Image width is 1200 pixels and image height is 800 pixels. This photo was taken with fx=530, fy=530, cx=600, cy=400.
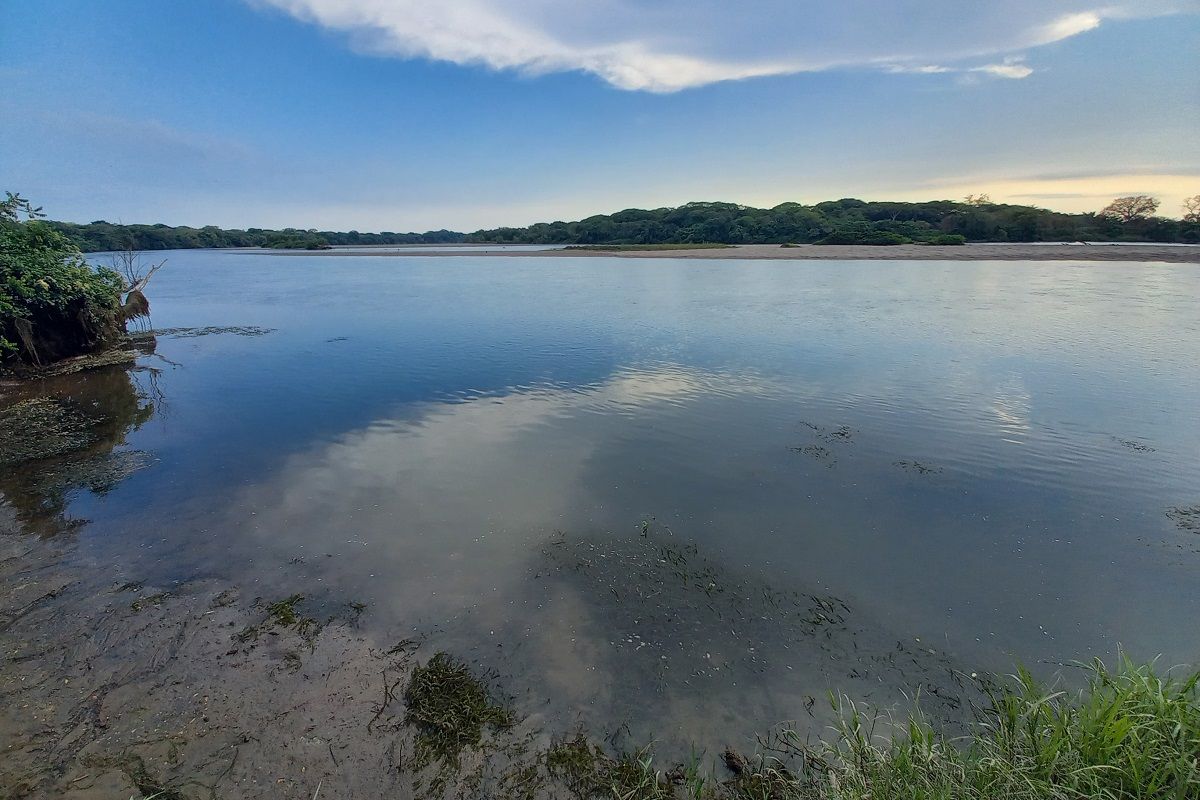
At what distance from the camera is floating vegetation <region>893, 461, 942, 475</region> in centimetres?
777

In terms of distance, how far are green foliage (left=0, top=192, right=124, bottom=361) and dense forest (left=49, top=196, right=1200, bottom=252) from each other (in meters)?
34.2

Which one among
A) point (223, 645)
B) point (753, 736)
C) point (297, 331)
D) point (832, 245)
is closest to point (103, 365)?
point (297, 331)

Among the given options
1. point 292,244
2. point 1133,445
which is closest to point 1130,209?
point 1133,445

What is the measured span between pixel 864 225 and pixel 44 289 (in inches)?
3713

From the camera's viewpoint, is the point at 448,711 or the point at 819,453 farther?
the point at 819,453

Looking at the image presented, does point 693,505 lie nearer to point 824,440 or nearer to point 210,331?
point 824,440

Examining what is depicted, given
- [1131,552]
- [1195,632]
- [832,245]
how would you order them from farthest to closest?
[832,245] → [1131,552] → [1195,632]

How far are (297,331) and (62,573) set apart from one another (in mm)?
16788

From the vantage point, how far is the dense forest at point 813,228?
234ft

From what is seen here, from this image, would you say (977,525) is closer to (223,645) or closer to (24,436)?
(223,645)

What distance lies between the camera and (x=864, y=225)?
84688mm

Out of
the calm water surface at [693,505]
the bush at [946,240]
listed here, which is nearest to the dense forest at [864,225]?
the bush at [946,240]

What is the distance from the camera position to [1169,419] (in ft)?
31.7

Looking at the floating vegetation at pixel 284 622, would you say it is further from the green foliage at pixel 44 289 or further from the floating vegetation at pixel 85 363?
the floating vegetation at pixel 85 363
